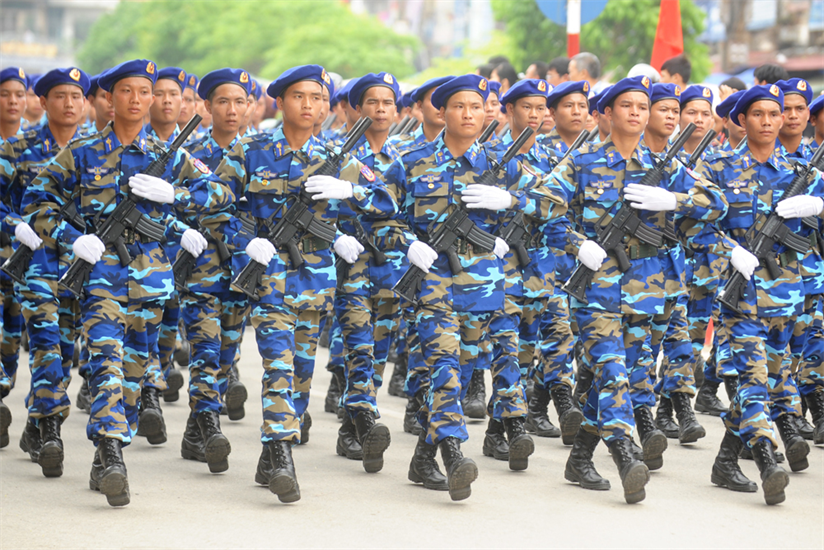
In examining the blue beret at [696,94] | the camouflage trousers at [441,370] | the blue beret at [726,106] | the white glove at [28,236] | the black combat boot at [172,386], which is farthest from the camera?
the black combat boot at [172,386]

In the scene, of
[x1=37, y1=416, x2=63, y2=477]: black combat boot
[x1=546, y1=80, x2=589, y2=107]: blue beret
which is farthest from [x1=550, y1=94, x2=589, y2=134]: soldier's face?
[x1=37, y1=416, x2=63, y2=477]: black combat boot

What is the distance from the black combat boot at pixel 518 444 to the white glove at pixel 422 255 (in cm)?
119

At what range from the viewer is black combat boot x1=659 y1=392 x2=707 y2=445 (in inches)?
307

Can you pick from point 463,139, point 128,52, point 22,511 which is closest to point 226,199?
point 463,139

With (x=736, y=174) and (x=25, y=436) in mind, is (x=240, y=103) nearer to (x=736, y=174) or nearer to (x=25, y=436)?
(x=25, y=436)

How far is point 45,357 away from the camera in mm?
6816

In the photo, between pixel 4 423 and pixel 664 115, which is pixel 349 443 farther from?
pixel 664 115

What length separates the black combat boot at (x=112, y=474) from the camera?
5836mm

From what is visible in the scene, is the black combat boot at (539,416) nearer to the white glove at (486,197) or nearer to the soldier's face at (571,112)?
the soldier's face at (571,112)

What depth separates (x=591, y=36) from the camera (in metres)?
24.9

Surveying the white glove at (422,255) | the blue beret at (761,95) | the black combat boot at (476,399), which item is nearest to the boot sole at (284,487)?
the white glove at (422,255)

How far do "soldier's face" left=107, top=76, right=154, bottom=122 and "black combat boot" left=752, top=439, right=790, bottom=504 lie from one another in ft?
12.3

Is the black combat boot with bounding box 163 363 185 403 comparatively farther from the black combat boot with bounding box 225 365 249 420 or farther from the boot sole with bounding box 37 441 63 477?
the boot sole with bounding box 37 441 63 477

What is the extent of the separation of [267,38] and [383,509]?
66.4m
